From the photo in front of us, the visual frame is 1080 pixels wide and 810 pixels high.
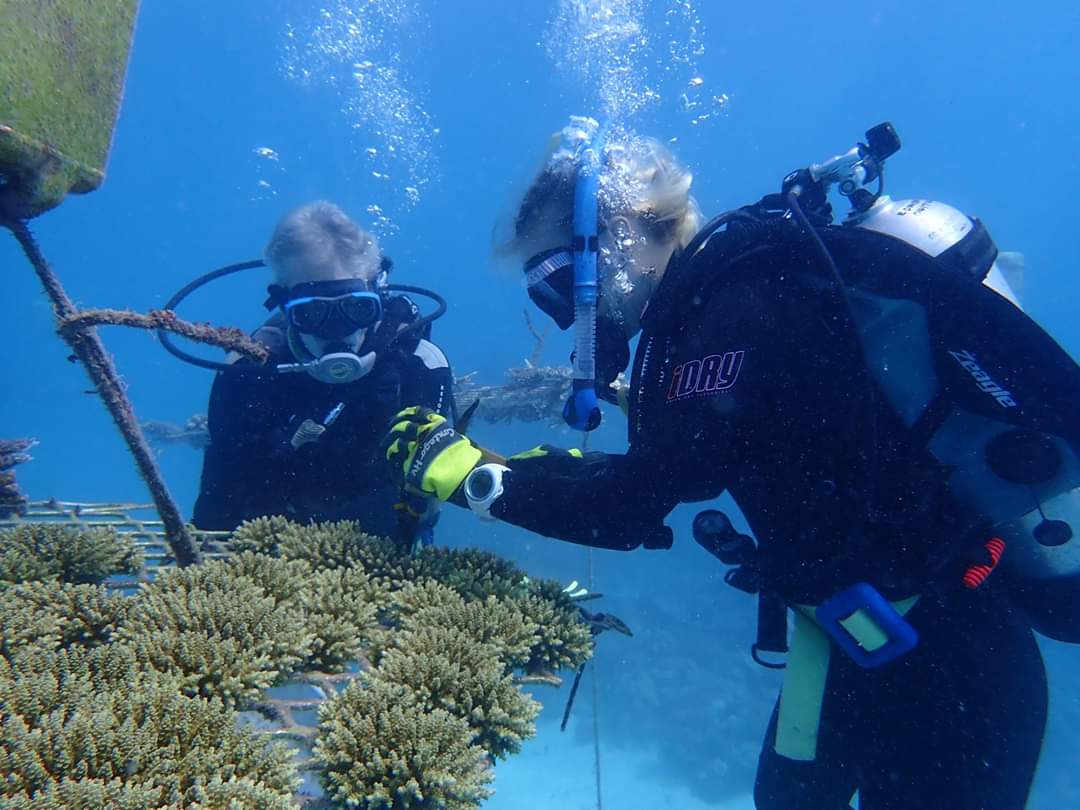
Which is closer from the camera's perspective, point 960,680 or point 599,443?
point 960,680

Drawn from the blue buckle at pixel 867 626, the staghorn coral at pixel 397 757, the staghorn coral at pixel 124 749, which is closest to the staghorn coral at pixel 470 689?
the staghorn coral at pixel 397 757

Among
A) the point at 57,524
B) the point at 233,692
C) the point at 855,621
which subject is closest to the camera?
the point at 233,692

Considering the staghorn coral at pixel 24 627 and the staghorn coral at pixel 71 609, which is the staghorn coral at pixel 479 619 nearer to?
the staghorn coral at pixel 71 609

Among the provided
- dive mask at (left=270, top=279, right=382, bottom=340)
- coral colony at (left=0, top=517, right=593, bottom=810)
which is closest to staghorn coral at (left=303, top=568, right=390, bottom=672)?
coral colony at (left=0, top=517, right=593, bottom=810)

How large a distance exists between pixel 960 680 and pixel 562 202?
9.14 feet

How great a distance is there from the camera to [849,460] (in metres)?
2.49

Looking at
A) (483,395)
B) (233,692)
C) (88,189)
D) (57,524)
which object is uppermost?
(483,395)

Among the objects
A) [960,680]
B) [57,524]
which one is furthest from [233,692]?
[960,680]

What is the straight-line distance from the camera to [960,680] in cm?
260

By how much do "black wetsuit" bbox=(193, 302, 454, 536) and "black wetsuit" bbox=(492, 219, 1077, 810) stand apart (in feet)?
9.77

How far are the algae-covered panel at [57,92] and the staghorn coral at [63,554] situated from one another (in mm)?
1615

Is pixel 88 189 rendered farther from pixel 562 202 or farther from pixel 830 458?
pixel 830 458

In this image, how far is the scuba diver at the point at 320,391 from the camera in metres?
5.09

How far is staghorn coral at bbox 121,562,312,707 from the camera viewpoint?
2.21 m
